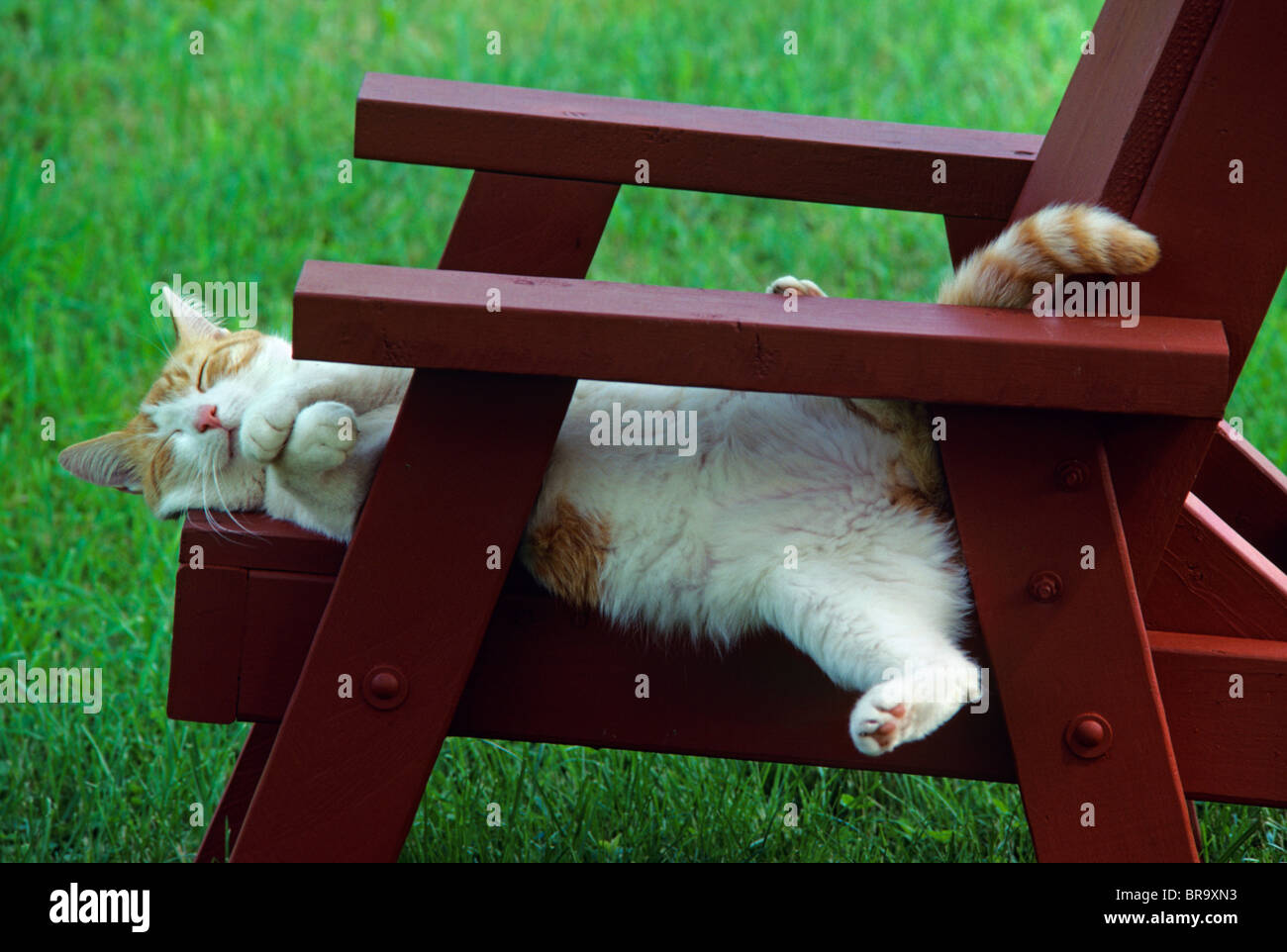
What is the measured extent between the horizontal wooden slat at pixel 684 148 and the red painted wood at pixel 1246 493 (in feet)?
1.71

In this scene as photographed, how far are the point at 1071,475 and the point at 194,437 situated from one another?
122 cm

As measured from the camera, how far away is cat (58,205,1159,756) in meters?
1.39

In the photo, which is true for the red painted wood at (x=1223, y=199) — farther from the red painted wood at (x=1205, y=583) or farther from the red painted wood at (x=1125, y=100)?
the red painted wood at (x=1205, y=583)

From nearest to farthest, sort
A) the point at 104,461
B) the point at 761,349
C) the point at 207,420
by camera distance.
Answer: the point at 761,349 → the point at 207,420 → the point at 104,461

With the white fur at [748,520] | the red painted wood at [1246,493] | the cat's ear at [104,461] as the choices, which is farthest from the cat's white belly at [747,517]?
the cat's ear at [104,461]

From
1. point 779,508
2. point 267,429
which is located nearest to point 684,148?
point 779,508

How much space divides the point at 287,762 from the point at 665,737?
43cm

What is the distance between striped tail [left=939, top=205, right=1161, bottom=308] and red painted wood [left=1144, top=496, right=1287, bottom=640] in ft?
1.34

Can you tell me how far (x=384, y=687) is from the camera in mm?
1415

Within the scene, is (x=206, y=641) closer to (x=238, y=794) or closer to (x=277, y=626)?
(x=277, y=626)

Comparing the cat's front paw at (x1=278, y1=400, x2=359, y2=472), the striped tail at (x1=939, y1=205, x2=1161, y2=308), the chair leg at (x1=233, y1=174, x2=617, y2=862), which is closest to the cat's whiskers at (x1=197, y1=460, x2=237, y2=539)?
the cat's front paw at (x1=278, y1=400, x2=359, y2=472)

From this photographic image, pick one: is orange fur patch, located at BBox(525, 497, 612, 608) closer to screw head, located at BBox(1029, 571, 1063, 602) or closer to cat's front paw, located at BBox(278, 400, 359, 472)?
→ cat's front paw, located at BBox(278, 400, 359, 472)

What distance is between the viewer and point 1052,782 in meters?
1.41

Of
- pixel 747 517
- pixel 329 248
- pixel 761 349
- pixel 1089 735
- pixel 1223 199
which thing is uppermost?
pixel 1223 199
